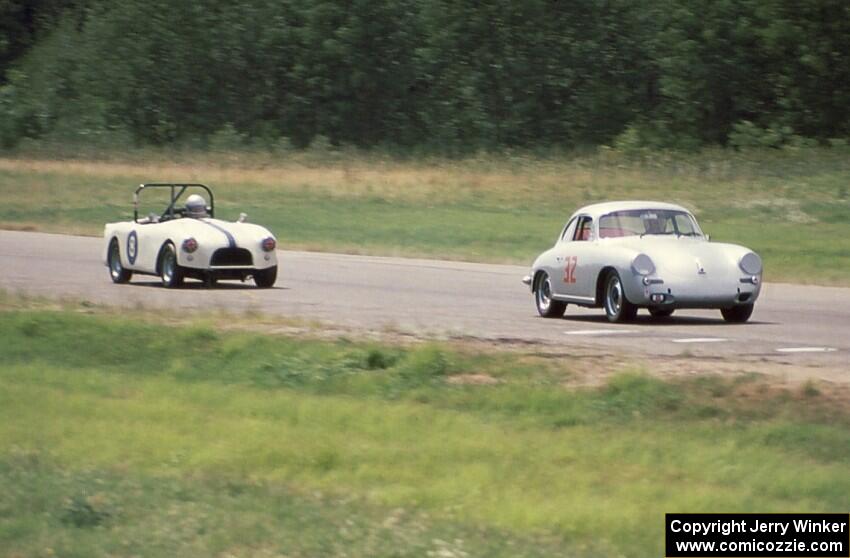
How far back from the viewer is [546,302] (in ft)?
59.0

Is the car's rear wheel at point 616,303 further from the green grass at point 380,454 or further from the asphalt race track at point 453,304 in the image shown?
the green grass at point 380,454

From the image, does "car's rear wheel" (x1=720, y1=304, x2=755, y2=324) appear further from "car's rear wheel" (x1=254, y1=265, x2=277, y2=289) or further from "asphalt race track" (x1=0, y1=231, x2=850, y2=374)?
"car's rear wheel" (x1=254, y1=265, x2=277, y2=289)

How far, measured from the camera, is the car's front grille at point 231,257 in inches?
821

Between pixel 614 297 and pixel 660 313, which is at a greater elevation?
pixel 614 297

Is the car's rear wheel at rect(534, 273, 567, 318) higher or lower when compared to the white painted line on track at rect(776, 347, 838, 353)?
higher

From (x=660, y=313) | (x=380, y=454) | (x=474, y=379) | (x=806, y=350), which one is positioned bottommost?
(x=380, y=454)

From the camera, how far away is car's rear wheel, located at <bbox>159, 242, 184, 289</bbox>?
2103 centimetres

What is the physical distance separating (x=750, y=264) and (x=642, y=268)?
118 cm

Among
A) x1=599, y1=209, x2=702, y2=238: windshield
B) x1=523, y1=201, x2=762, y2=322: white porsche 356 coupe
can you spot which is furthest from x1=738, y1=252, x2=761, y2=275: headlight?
x1=599, y1=209, x2=702, y2=238: windshield

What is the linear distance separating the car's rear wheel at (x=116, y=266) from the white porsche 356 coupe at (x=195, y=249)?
3 cm

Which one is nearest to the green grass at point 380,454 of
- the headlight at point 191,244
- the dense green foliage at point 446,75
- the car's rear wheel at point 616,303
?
the car's rear wheel at point 616,303

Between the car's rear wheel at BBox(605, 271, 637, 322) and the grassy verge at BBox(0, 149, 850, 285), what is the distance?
7.13 meters

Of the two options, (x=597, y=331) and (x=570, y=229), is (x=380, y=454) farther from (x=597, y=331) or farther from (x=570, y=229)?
(x=570, y=229)

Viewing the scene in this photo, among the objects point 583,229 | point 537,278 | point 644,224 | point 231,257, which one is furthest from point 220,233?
point 644,224
